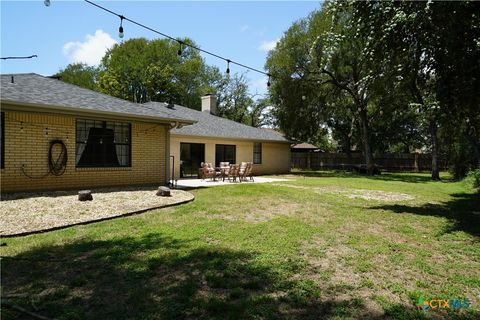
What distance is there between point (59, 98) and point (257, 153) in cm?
1427

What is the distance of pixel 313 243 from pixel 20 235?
485 cm

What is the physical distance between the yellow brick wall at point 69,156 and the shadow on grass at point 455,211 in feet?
26.6

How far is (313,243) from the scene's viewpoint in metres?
5.34

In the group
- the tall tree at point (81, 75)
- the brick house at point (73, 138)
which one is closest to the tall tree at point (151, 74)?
the tall tree at point (81, 75)

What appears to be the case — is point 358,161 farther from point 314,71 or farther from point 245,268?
point 245,268

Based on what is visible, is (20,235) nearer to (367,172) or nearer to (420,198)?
(420,198)

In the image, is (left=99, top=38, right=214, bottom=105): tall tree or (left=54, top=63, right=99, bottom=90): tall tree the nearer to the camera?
(left=99, top=38, right=214, bottom=105): tall tree

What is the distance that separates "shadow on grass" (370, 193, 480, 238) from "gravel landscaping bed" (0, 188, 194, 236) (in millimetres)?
5963

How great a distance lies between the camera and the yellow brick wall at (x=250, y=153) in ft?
58.3

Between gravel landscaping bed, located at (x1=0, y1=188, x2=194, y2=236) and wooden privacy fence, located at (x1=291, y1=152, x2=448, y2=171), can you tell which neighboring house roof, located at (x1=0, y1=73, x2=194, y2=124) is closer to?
gravel landscaping bed, located at (x1=0, y1=188, x2=194, y2=236)

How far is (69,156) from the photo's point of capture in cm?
1074

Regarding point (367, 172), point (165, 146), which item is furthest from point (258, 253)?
point (367, 172)

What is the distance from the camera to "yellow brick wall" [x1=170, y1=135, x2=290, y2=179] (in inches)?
699

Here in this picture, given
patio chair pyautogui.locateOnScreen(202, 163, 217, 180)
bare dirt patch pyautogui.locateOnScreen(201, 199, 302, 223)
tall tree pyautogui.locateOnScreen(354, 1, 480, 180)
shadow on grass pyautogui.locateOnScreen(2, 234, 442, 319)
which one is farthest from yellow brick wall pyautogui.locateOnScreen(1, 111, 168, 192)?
tall tree pyautogui.locateOnScreen(354, 1, 480, 180)
